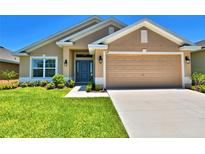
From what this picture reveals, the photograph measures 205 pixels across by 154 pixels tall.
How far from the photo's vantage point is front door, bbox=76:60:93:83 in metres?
16.8

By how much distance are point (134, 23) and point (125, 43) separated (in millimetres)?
1570

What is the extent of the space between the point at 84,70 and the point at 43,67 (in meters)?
4.08

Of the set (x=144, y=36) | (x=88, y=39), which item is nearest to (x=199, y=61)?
(x=144, y=36)

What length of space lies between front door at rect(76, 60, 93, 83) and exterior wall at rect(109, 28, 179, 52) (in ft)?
17.9

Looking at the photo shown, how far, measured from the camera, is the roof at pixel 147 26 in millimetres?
11734

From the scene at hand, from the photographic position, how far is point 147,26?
12.0 metres

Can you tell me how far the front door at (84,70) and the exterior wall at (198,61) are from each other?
10914 millimetres

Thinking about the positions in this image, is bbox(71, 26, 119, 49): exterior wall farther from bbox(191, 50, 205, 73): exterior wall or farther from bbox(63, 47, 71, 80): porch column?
bbox(191, 50, 205, 73): exterior wall

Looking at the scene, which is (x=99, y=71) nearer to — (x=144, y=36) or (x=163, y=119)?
(x=144, y=36)
